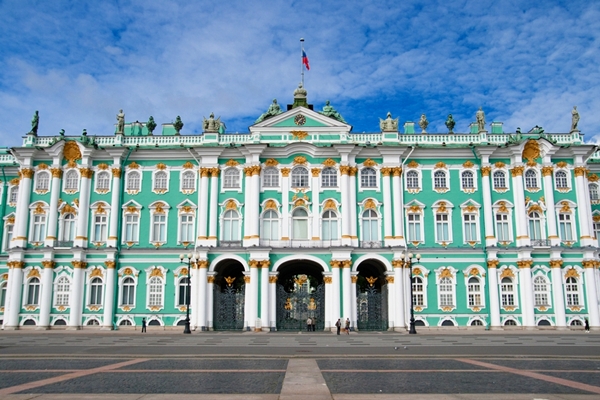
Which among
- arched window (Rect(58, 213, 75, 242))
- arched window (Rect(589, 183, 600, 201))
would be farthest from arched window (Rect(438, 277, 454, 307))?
arched window (Rect(58, 213, 75, 242))

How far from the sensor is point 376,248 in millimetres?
48125

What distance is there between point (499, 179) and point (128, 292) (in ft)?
110

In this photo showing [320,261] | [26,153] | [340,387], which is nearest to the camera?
[340,387]

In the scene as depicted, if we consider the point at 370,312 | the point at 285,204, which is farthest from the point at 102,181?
the point at 370,312

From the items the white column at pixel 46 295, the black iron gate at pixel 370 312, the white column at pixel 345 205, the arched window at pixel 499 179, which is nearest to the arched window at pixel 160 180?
the white column at pixel 46 295

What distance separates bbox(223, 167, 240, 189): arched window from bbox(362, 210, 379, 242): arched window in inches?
448

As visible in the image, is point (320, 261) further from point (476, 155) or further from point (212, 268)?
point (476, 155)

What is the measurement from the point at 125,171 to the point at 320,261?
63.0 ft

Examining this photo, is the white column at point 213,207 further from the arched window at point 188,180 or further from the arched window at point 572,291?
the arched window at point 572,291

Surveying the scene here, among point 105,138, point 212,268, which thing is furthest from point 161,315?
point 105,138

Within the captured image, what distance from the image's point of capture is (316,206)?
49.3 meters

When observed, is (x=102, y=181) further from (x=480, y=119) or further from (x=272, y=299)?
(x=480, y=119)

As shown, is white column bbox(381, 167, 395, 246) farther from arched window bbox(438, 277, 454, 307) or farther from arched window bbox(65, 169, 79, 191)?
arched window bbox(65, 169, 79, 191)

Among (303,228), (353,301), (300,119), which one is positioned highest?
(300,119)
